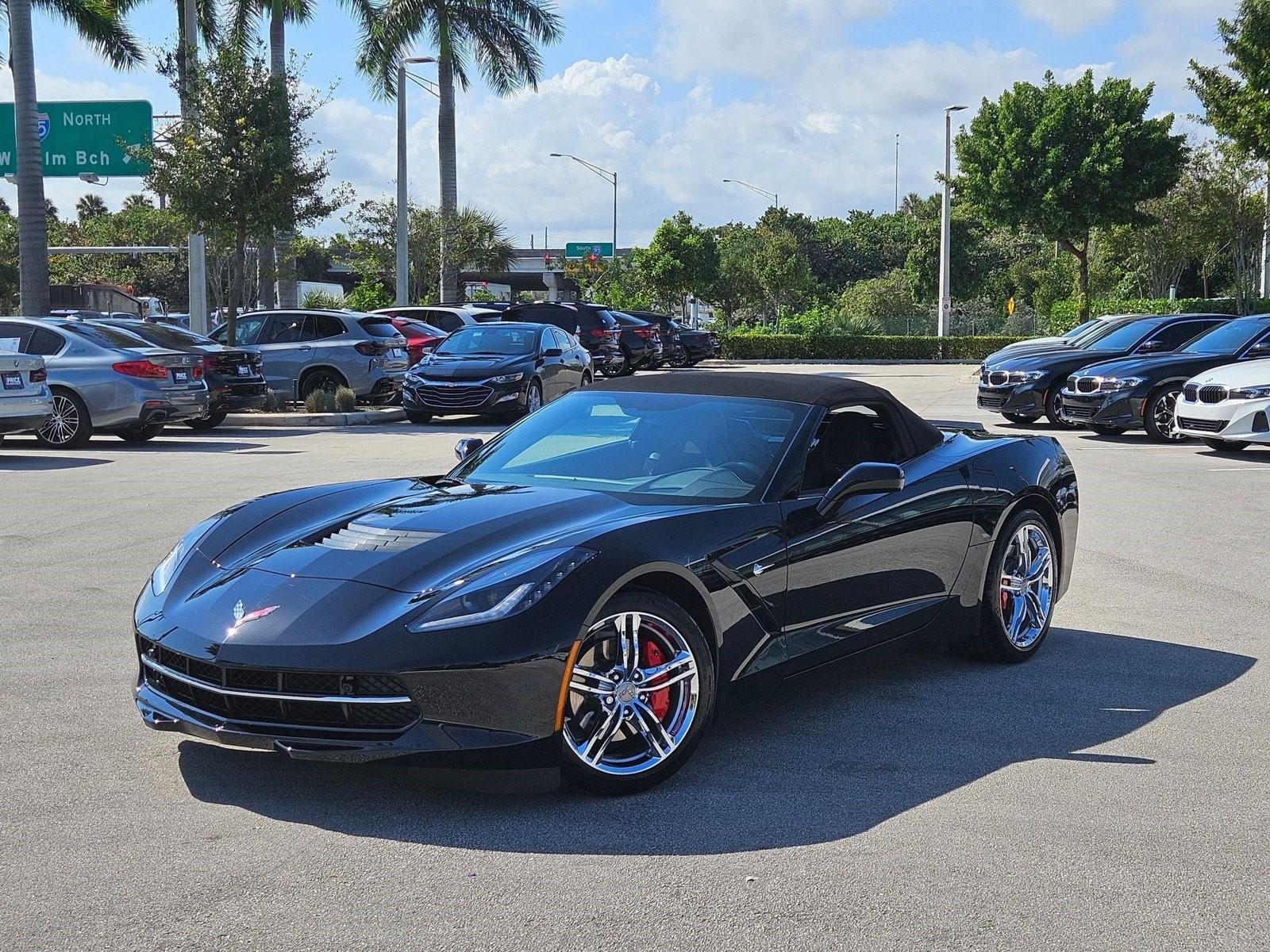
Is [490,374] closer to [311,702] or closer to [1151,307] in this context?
[311,702]

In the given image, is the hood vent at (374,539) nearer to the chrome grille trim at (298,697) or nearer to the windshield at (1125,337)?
the chrome grille trim at (298,697)

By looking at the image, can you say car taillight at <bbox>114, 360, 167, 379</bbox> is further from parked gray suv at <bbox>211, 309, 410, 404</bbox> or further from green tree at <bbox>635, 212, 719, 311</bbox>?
green tree at <bbox>635, 212, 719, 311</bbox>

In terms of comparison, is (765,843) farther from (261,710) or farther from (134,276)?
(134,276)

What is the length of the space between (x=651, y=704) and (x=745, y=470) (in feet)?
3.85

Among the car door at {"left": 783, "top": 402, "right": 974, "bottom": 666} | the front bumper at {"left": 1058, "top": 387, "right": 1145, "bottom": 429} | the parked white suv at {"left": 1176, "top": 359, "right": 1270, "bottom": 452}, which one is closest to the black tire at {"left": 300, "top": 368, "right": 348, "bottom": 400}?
the front bumper at {"left": 1058, "top": 387, "right": 1145, "bottom": 429}

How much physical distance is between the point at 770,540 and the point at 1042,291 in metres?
69.1

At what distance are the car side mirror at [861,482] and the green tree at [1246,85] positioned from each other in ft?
91.1

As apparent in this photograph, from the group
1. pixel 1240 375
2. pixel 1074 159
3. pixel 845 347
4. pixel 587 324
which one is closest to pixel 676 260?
pixel 845 347

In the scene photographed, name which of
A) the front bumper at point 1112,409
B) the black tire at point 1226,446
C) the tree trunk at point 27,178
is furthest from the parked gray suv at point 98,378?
the black tire at point 1226,446

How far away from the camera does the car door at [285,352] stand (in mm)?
23297

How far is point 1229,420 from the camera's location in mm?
15555

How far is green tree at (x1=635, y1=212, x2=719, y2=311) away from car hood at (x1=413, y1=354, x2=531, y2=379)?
123 feet

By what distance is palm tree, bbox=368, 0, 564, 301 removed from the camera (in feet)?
123

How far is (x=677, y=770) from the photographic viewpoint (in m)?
4.83
